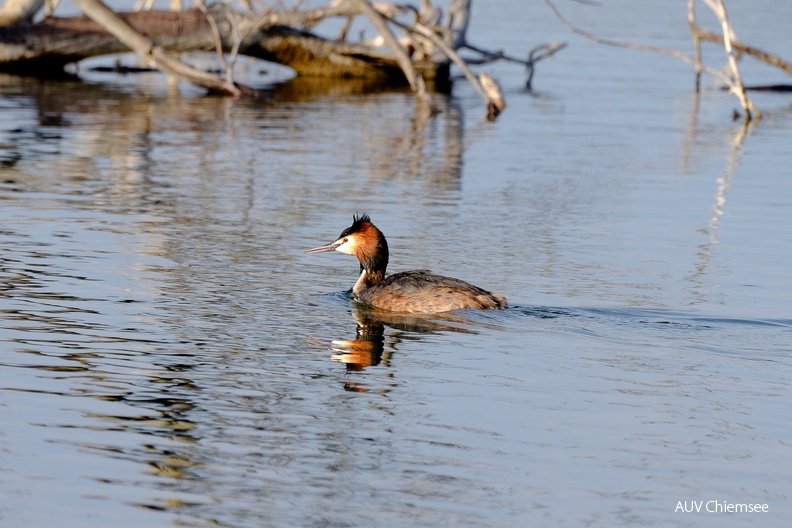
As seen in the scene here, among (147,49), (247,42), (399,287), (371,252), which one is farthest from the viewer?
(247,42)

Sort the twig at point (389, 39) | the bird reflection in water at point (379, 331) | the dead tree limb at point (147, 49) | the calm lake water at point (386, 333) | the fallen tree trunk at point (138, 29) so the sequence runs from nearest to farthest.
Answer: the calm lake water at point (386, 333), the bird reflection in water at point (379, 331), the twig at point (389, 39), the dead tree limb at point (147, 49), the fallen tree trunk at point (138, 29)

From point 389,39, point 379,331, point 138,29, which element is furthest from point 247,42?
point 379,331

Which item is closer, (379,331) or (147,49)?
(379,331)

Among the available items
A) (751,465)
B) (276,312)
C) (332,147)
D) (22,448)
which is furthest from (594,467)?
(332,147)

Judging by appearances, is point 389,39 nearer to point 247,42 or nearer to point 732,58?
point 732,58

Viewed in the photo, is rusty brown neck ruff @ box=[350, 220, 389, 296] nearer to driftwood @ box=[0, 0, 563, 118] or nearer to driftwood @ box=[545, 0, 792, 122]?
driftwood @ box=[0, 0, 563, 118]

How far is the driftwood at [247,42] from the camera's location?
24.2 m

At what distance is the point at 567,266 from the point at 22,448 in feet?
21.9

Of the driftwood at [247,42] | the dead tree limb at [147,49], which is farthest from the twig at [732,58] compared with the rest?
the dead tree limb at [147,49]

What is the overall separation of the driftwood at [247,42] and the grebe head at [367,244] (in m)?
11.6

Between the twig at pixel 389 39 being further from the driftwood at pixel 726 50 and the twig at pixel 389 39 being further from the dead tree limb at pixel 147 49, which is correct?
the dead tree limb at pixel 147 49

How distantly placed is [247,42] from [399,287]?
1816cm

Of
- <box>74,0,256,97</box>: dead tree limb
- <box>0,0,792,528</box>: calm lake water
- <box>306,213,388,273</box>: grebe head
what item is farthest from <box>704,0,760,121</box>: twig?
<box>306,213,388,273</box>: grebe head

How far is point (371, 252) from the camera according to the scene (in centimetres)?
1227
